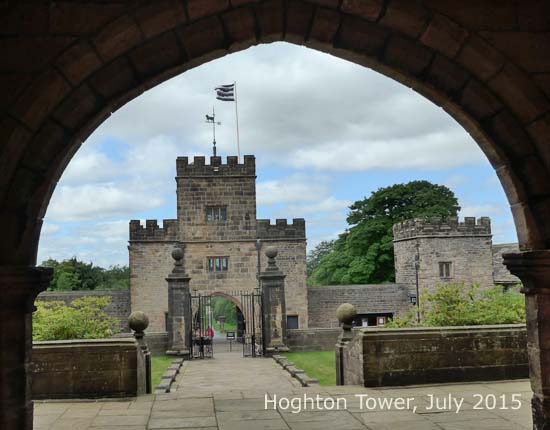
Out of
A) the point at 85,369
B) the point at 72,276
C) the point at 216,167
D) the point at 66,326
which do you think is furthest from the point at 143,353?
the point at 72,276

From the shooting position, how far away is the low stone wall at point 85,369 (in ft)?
24.5

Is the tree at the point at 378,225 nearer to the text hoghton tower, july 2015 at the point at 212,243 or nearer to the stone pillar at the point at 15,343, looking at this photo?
the text hoghton tower, july 2015 at the point at 212,243

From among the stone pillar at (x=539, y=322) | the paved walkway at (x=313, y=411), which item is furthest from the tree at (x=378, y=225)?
the stone pillar at (x=539, y=322)

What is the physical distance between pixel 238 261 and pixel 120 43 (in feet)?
74.0

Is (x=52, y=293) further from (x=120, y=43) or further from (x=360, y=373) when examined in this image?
(x=120, y=43)

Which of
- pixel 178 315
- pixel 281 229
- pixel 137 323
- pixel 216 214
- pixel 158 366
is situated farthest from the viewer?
pixel 281 229

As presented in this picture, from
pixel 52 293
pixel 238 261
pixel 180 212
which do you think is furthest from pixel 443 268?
pixel 52 293

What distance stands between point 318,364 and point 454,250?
17.2 meters

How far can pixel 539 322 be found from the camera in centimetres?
464

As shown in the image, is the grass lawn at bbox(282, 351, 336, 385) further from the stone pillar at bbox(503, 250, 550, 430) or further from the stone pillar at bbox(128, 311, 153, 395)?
the stone pillar at bbox(503, 250, 550, 430)

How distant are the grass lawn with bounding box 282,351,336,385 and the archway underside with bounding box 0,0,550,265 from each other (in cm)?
707

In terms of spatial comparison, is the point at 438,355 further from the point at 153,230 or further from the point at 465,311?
the point at 153,230

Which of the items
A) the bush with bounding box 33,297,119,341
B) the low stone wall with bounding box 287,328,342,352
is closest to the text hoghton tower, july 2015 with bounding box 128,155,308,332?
the low stone wall with bounding box 287,328,342,352

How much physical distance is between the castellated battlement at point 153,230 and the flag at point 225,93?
5.63 m
